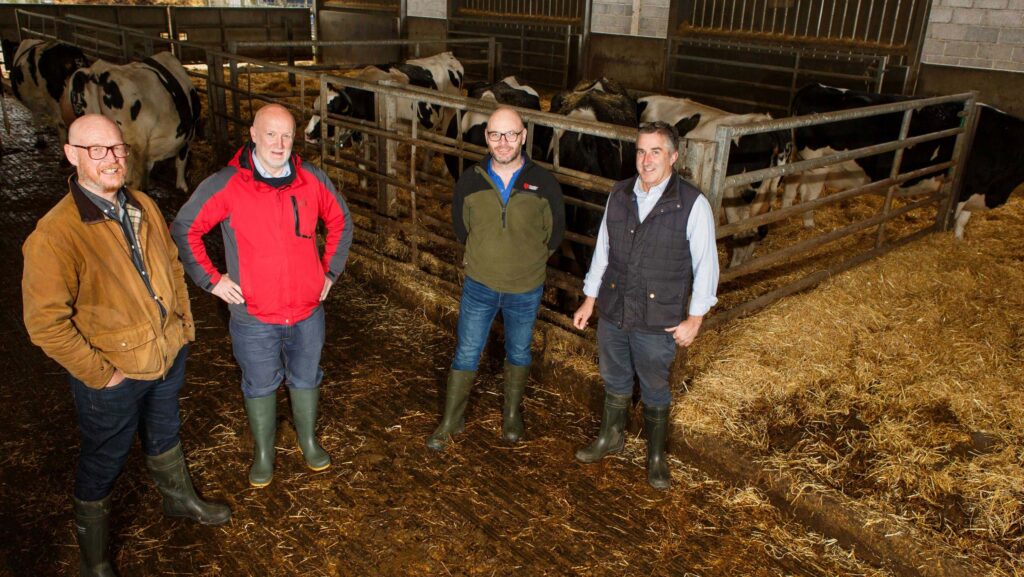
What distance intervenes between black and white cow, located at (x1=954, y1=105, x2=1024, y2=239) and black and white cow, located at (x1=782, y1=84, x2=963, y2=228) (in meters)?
0.27

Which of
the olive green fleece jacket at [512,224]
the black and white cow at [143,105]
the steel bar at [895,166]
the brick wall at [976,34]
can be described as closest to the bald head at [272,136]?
the olive green fleece jacket at [512,224]

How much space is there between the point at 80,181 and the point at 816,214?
748 cm

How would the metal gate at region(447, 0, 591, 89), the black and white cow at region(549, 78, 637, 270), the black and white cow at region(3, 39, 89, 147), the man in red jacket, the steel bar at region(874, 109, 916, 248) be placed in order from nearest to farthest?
1. the man in red jacket
2. the black and white cow at region(549, 78, 637, 270)
3. the steel bar at region(874, 109, 916, 248)
4. the black and white cow at region(3, 39, 89, 147)
5. the metal gate at region(447, 0, 591, 89)

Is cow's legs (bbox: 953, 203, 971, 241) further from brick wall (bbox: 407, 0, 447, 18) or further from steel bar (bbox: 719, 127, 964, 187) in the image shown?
brick wall (bbox: 407, 0, 447, 18)

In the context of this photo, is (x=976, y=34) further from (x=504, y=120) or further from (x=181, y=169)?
(x=181, y=169)

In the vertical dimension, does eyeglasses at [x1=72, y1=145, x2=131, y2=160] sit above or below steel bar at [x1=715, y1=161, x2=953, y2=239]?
above

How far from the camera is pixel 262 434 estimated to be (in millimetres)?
3764

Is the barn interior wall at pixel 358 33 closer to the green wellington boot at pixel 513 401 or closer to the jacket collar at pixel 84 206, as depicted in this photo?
the green wellington boot at pixel 513 401

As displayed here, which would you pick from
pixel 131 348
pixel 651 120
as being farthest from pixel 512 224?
pixel 651 120

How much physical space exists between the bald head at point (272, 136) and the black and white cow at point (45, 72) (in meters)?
7.81

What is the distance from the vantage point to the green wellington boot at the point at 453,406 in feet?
13.6

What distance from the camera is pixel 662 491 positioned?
3.90 metres

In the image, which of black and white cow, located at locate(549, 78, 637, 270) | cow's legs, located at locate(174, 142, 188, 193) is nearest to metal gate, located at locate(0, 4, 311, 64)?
cow's legs, located at locate(174, 142, 188, 193)

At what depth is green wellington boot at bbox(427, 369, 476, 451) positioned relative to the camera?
4.14m
